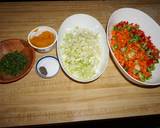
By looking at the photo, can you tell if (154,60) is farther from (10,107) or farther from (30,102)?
(10,107)

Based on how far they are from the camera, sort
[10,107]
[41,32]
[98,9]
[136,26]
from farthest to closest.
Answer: [98,9]
[136,26]
[41,32]
[10,107]

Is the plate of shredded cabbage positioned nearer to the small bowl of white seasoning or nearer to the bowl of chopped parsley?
the small bowl of white seasoning

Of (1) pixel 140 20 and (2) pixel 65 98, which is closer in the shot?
(2) pixel 65 98

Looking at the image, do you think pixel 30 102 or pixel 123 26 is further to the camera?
pixel 123 26

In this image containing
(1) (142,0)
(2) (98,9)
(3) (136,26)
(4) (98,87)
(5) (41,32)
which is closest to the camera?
(4) (98,87)

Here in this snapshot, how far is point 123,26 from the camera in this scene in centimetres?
166

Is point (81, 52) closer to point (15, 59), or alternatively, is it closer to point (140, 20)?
point (15, 59)

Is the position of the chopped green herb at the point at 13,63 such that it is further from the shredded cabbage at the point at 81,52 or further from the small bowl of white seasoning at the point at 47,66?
the shredded cabbage at the point at 81,52

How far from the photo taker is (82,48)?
155 cm

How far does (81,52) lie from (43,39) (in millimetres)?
294

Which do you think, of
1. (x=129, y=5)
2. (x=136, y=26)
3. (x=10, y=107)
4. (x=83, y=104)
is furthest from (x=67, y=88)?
(x=129, y=5)

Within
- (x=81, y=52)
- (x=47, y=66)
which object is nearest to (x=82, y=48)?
(x=81, y=52)

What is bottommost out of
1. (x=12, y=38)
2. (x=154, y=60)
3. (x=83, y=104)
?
(x=83, y=104)

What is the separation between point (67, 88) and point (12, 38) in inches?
23.2
